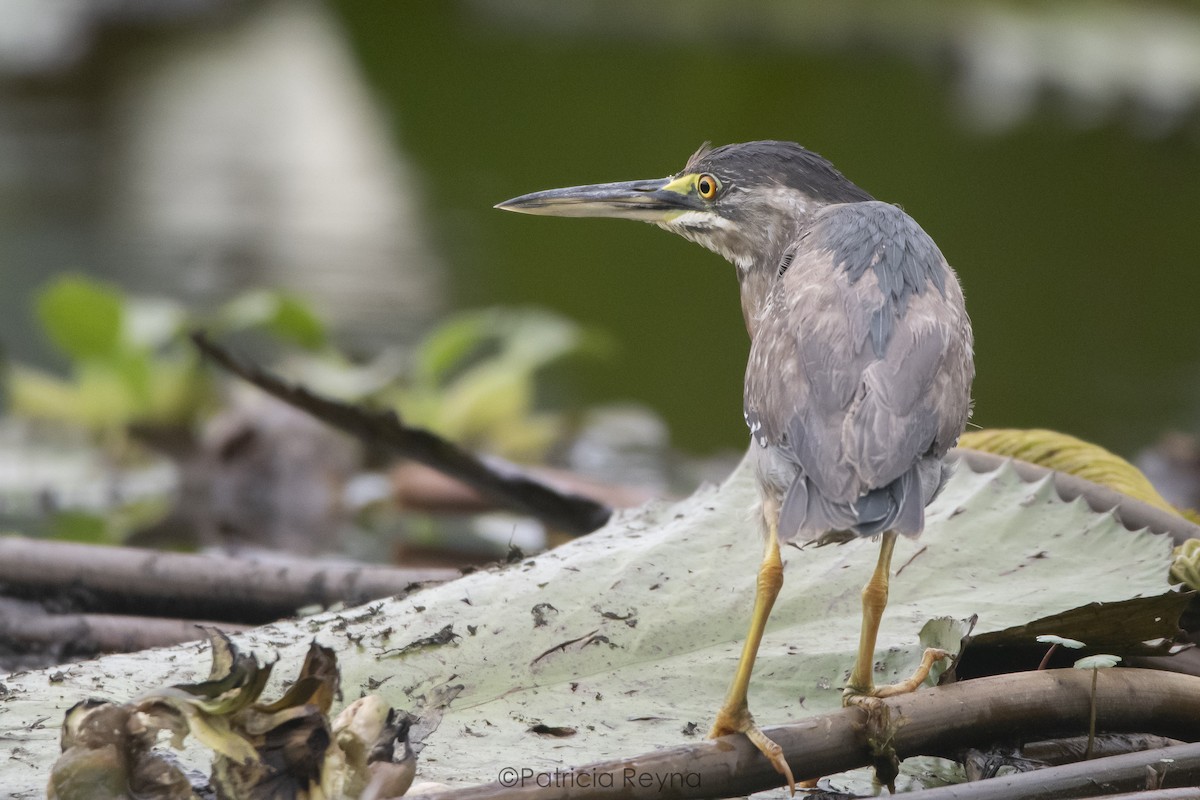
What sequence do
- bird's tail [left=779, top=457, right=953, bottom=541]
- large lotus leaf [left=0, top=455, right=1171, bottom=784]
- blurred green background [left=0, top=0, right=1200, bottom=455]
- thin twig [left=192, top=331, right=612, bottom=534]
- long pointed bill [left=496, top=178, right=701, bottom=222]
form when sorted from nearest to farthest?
bird's tail [left=779, top=457, right=953, bottom=541] → large lotus leaf [left=0, top=455, right=1171, bottom=784] → long pointed bill [left=496, top=178, right=701, bottom=222] → thin twig [left=192, top=331, right=612, bottom=534] → blurred green background [left=0, top=0, right=1200, bottom=455]

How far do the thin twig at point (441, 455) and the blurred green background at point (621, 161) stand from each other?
192cm

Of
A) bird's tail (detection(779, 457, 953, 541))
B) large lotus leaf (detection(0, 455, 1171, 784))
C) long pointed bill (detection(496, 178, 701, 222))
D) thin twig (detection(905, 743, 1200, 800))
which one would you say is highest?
long pointed bill (detection(496, 178, 701, 222))

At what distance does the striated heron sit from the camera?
1.27m

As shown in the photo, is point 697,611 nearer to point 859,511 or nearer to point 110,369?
point 859,511

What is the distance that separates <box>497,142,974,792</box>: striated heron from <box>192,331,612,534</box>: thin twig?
0.51 meters

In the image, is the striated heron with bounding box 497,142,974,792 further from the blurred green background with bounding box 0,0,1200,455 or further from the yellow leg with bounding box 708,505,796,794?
the blurred green background with bounding box 0,0,1200,455

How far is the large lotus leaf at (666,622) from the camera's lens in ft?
4.74

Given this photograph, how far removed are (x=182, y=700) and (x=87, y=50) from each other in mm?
8606

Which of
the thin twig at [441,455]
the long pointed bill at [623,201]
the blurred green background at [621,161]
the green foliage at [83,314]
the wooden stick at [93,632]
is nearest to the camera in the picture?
the wooden stick at [93,632]

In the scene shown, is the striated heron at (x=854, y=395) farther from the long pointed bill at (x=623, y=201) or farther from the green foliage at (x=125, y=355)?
the green foliage at (x=125, y=355)

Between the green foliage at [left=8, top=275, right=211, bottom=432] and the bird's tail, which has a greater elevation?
the bird's tail

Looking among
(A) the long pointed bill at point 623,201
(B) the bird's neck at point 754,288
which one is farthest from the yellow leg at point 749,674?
(A) the long pointed bill at point 623,201

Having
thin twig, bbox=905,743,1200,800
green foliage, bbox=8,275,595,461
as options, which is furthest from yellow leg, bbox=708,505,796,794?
green foliage, bbox=8,275,595,461

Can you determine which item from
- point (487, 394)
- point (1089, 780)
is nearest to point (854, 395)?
point (1089, 780)
